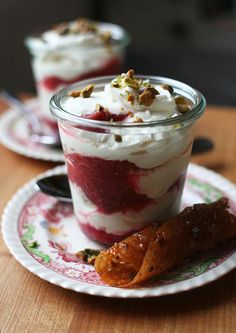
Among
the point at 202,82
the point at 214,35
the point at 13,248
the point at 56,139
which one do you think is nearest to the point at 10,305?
the point at 13,248

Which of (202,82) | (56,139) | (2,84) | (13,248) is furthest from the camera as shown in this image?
(202,82)

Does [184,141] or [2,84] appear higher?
[184,141]

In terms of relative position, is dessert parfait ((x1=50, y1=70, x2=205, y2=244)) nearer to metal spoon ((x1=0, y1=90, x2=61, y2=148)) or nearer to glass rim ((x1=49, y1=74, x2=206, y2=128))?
glass rim ((x1=49, y1=74, x2=206, y2=128))

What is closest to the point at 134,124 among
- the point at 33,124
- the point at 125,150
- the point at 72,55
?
the point at 125,150

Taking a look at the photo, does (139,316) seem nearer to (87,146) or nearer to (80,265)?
(80,265)

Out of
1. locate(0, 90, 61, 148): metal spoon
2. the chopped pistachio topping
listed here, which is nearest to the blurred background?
locate(0, 90, 61, 148): metal spoon

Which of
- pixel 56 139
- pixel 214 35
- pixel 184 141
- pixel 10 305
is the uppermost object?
pixel 184 141

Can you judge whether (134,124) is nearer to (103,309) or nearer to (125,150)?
(125,150)
